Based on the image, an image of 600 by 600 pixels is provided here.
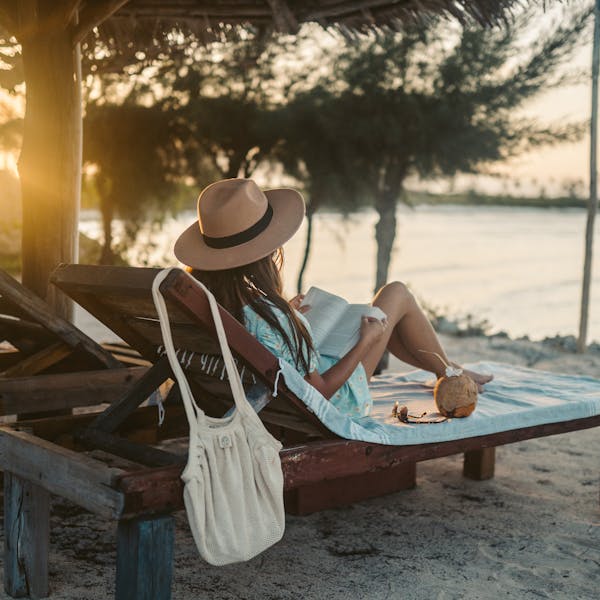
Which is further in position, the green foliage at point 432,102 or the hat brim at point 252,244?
the green foliage at point 432,102

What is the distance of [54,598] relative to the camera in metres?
2.56

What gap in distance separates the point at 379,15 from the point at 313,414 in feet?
9.17

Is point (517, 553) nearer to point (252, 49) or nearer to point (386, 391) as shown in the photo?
point (386, 391)

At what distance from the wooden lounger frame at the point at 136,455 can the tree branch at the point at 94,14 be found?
5.68 ft

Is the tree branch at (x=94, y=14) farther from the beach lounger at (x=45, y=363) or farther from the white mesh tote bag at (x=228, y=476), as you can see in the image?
the white mesh tote bag at (x=228, y=476)

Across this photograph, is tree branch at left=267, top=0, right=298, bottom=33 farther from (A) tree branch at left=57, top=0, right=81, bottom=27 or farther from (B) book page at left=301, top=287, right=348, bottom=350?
(B) book page at left=301, top=287, right=348, bottom=350

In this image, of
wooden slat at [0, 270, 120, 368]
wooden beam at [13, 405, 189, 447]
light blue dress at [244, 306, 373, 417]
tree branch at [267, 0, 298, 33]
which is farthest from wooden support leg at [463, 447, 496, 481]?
tree branch at [267, 0, 298, 33]

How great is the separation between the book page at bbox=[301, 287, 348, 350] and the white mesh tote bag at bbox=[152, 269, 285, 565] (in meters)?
0.81

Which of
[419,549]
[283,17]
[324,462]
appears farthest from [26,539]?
[283,17]

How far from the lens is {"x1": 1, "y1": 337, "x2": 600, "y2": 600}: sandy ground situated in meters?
2.72

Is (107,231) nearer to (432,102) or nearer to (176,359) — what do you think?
(432,102)

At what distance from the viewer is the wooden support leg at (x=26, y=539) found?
252 centimetres

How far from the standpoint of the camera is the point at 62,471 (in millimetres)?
2340

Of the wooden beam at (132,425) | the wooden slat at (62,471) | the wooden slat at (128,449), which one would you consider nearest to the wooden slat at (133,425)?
the wooden beam at (132,425)
